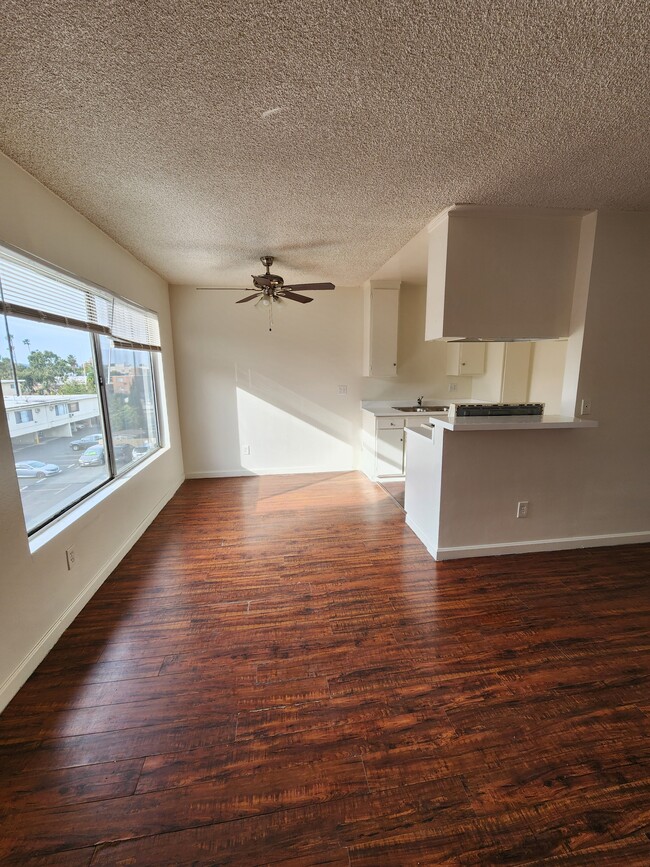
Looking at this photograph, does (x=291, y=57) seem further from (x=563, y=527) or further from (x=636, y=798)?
(x=563, y=527)

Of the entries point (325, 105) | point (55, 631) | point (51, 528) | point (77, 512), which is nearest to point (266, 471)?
point (77, 512)

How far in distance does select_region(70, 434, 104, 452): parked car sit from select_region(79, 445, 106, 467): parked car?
4 centimetres

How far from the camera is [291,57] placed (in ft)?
4.02

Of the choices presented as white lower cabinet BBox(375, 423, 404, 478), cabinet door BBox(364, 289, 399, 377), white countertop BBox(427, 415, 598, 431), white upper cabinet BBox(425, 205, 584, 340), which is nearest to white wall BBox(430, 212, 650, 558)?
white countertop BBox(427, 415, 598, 431)

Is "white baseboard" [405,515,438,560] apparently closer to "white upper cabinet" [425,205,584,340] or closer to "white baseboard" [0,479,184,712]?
"white upper cabinet" [425,205,584,340]

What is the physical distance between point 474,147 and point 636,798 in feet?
9.08

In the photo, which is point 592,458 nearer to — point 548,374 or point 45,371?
point 548,374

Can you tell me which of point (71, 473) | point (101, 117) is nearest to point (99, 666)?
point (71, 473)

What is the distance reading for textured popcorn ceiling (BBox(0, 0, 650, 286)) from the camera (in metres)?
1.10

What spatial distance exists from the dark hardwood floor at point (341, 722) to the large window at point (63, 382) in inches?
33.4

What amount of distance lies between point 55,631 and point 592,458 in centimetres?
390

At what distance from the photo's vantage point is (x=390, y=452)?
461 cm

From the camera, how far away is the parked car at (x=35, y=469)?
192cm

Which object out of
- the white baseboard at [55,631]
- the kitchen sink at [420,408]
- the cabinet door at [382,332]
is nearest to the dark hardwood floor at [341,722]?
the white baseboard at [55,631]
